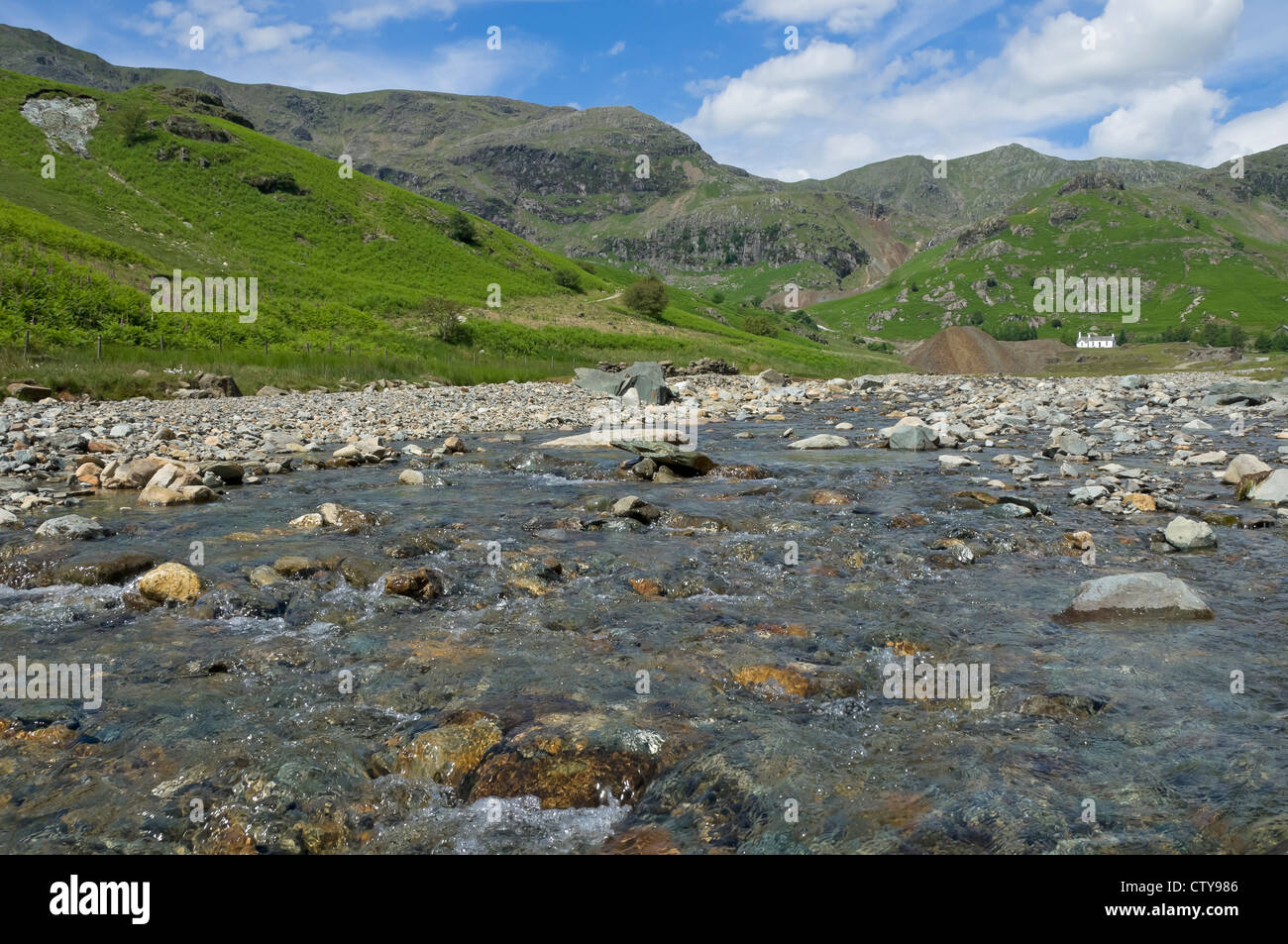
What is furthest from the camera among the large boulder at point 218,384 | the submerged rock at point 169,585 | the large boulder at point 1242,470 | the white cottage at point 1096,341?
the white cottage at point 1096,341

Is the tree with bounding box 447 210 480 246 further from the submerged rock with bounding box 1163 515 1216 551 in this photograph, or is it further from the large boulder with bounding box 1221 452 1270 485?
the submerged rock with bounding box 1163 515 1216 551

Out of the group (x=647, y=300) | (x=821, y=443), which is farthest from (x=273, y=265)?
(x=821, y=443)

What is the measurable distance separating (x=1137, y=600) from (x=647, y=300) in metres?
90.4

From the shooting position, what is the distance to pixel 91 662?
6457 millimetres

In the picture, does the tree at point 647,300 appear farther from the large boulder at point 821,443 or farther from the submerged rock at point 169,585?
the submerged rock at point 169,585

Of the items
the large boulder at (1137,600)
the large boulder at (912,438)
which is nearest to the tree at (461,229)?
the large boulder at (912,438)

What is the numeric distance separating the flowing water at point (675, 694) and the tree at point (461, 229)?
97.8 metres

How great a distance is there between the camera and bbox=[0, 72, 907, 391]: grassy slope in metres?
39.5

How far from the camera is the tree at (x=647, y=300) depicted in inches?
3718

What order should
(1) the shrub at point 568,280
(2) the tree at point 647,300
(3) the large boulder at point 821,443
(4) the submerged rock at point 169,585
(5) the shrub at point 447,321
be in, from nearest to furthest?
(4) the submerged rock at point 169,585
(3) the large boulder at point 821,443
(5) the shrub at point 447,321
(2) the tree at point 647,300
(1) the shrub at point 568,280

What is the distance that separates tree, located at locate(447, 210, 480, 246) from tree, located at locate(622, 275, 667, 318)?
26504mm

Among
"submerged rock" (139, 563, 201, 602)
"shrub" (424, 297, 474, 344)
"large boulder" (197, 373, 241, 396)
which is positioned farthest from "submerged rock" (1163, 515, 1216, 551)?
"shrub" (424, 297, 474, 344)

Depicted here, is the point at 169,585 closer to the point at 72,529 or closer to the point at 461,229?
the point at 72,529
